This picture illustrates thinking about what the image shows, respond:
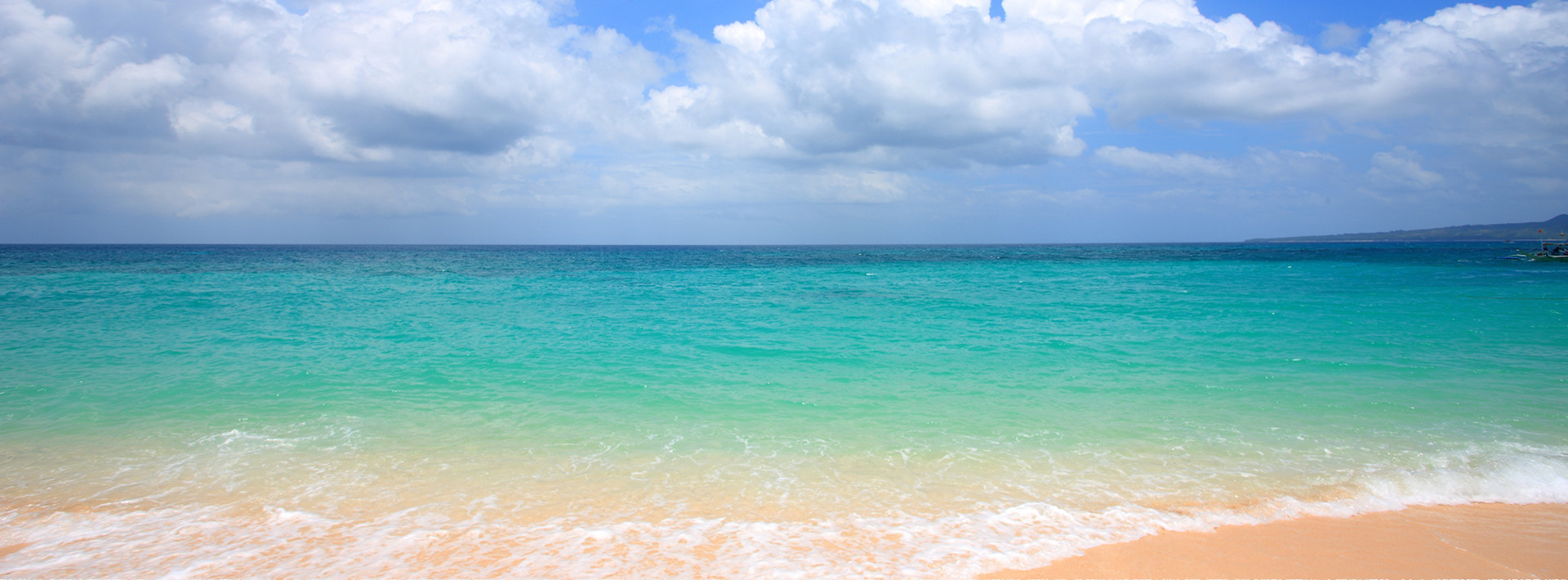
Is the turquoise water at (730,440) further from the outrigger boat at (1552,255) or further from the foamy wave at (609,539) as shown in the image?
the outrigger boat at (1552,255)

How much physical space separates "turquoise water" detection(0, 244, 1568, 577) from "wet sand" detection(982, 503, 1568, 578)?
0.20 m

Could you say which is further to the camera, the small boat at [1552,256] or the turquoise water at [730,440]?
the small boat at [1552,256]

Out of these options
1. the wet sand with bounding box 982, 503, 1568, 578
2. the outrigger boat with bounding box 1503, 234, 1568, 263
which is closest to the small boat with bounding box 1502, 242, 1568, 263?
the outrigger boat with bounding box 1503, 234, 1568, 263

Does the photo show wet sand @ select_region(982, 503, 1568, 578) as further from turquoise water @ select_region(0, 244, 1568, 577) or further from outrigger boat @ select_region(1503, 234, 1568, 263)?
outrigger boat @ select_region(1503, 234, 1568, 263)

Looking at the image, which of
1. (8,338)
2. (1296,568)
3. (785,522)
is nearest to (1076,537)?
(1296,568)

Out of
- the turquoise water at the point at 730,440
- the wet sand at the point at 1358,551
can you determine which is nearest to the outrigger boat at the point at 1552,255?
the turquoise water at the point at 730,440

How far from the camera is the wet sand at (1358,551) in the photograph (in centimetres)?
378

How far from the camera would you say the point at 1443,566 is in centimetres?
383

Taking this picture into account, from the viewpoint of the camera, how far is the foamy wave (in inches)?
151

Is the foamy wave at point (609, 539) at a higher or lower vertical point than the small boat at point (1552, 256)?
lower

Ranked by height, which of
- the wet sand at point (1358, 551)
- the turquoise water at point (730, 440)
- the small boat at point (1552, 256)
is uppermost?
the small boat at point (1552, 256)

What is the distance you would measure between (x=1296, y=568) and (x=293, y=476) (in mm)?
7382

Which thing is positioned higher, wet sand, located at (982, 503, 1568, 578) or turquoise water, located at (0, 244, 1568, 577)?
turquoise water, located at (0, 244, 1568, 577)

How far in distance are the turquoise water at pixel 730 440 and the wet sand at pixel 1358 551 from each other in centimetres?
20
